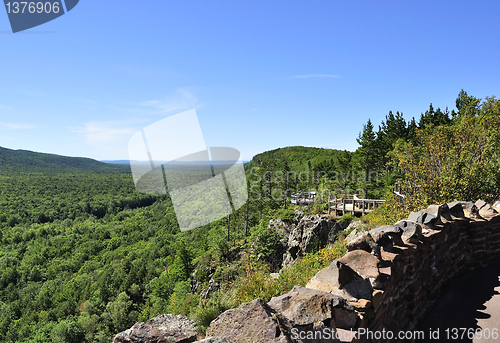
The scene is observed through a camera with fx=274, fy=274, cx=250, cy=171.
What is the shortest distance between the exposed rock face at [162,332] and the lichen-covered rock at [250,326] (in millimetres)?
552

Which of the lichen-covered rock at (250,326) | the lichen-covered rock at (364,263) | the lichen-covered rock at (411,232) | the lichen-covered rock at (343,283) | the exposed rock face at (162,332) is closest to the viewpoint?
the lichen-covered rock at (250,326)

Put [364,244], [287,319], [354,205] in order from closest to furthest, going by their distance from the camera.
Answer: [287,319]
[364,244]
[354,205]

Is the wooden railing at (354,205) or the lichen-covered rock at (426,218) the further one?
the wooden railing at (354,205)

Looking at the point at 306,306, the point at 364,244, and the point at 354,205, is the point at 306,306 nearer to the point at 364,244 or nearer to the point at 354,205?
the point at 364,244

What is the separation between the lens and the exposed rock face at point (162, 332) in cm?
222

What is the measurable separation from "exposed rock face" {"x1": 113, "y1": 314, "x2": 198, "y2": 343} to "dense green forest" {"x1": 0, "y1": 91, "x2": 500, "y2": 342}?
0.26 meters

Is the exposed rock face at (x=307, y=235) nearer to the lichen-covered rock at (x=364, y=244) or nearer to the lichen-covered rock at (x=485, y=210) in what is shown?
the lichen-covered rock at (x=485, y=210)

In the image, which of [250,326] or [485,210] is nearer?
[250,326]

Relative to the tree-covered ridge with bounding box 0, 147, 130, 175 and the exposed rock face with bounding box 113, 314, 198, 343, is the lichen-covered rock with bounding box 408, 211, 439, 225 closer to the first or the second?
the exposed rock face with bounding box 113, 314, 198, 343

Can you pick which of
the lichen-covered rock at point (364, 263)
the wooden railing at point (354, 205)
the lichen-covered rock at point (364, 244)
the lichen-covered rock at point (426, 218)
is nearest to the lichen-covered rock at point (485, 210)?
the lichen-covered rock at point (426, 218)

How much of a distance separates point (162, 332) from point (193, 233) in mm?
72834

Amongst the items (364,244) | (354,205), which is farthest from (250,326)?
(354,205)

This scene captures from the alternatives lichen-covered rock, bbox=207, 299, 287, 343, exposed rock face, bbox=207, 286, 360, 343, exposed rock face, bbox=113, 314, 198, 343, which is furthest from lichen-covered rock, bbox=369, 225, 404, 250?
exposed rock face, bbox=113, 314, 198, 343

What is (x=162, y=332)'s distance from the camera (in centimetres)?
232
